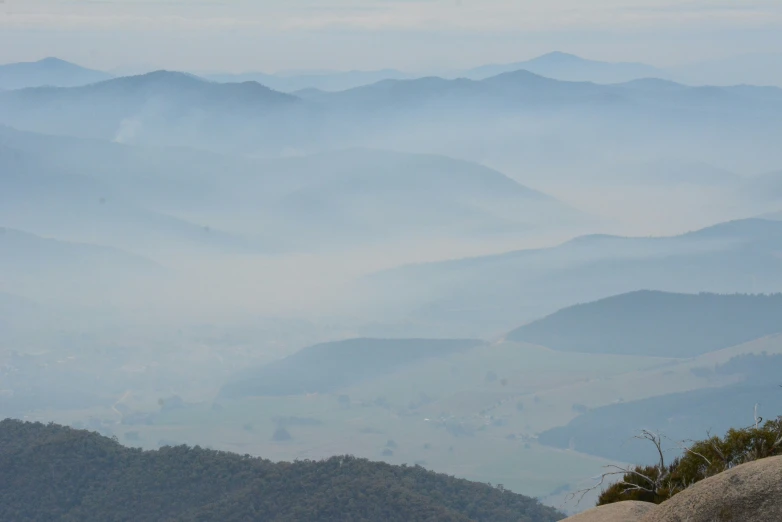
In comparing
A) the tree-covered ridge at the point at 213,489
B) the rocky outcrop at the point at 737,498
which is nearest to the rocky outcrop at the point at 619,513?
the rocky outcrop at the point at 737,498

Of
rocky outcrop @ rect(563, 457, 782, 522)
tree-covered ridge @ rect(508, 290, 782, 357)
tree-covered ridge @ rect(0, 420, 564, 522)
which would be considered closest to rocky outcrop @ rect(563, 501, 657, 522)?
rocky outcrop @ rect(563, 457, 782, 522)

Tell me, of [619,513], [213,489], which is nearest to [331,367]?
[213,489]

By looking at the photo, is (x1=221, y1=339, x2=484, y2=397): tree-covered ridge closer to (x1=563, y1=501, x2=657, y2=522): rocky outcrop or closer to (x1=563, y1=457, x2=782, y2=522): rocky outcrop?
(x1=563, y1=501, x2=657, y2=522): rocky outcrop

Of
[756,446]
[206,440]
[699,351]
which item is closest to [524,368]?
[699,351]

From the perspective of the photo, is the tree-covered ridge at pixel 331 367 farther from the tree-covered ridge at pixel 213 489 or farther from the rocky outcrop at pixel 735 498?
the rocky outcrop at pixel 735 498

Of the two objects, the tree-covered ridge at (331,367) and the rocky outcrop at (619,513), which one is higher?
the tree-covered ridge at (331,367)
